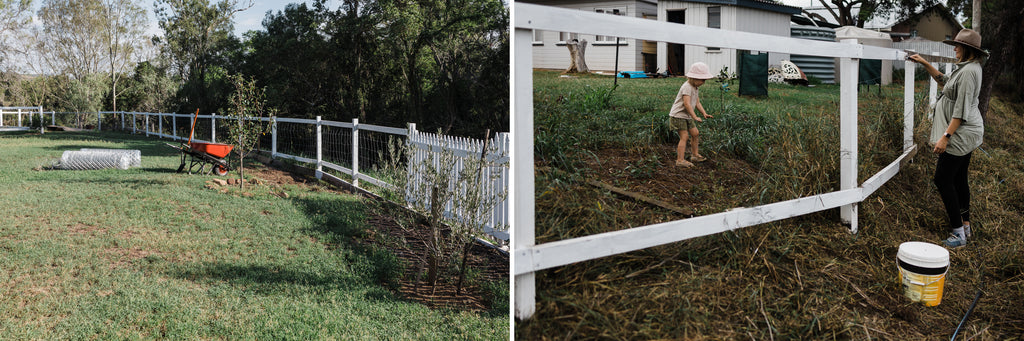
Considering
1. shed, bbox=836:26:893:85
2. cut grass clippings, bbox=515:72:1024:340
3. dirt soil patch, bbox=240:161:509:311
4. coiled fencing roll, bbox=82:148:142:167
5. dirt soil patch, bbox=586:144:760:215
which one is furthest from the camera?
shed, bbox=836:26:893:85

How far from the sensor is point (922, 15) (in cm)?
1456

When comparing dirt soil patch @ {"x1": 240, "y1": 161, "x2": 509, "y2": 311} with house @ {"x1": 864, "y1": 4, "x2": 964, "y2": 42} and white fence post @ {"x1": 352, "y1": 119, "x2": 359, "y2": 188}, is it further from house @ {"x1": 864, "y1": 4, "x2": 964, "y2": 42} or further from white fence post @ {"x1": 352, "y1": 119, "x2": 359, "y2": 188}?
house @ {"x1": 864, "y1": 4, "x2": 964, "y2": 42}

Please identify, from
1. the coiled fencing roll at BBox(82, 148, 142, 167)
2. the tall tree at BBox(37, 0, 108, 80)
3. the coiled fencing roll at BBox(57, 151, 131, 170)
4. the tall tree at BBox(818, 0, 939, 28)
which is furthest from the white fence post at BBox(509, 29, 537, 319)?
the tall tree at BBox(818, 0, 939, 28)

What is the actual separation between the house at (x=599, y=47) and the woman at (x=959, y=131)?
5.82ft

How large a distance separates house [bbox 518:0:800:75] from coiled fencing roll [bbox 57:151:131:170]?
3399 millimetres

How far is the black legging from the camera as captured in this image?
3254mm

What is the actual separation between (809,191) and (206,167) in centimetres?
586

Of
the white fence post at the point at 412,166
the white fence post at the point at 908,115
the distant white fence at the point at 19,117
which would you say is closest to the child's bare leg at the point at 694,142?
the white fence post at the point at 412,166

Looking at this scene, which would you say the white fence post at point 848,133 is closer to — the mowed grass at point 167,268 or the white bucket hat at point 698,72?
the white bucket hat at point 698,72

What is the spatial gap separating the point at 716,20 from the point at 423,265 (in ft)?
22.5

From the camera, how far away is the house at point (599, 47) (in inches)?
162

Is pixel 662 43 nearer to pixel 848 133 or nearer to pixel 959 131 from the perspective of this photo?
pixel 959 131

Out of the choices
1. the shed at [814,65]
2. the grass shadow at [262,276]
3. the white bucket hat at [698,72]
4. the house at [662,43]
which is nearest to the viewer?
the white bucket hat at [698,72]

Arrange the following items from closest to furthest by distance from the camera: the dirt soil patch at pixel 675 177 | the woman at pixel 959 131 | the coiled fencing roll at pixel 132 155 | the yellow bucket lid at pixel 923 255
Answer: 1. the yellow bucket lid at pixel 923 255
2. the dirt soil patch at pixel 675 177
3. the woman at pixel 959 131
4. the coiled fencing roll at pixel 132 155
